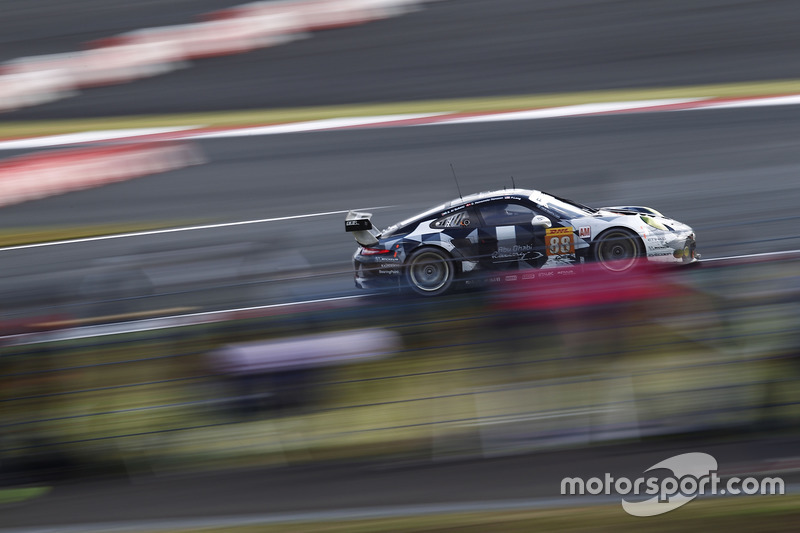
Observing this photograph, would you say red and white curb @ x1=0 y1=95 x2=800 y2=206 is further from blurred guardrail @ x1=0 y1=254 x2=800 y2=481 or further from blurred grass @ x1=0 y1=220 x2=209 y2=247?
blurred guardrail @ x1=0 y1=254 x2=800 y2=481

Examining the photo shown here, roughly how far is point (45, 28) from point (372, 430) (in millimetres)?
11911

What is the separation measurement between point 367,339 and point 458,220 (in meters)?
3.16

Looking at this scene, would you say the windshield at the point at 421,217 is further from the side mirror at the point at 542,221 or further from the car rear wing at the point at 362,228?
the side mirror at the point at 542,221

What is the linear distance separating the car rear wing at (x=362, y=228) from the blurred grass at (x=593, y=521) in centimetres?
357

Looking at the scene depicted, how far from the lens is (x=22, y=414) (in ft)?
13.4

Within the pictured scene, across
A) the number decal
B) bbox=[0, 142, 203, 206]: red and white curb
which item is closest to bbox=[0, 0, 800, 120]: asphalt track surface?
Result: bbox=[0, 142, 203, 206]: red and white curb

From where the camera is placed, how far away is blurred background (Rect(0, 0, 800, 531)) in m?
3.85

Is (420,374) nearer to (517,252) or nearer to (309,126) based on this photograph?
(517,252)

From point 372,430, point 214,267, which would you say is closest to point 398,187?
point 214,267

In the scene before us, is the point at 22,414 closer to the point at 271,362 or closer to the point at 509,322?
the point at 271,362

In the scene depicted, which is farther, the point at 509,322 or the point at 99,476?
the point at 99,476

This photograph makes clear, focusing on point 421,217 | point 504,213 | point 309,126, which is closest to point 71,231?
point 309,126

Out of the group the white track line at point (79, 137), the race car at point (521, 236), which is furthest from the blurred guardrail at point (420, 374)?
the white track line at point (79, 137)

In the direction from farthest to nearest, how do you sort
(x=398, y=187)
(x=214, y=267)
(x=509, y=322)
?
(x=398, y=187)
(x=214, y=267)
(x=509, y=322)
